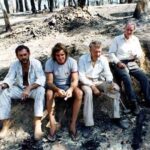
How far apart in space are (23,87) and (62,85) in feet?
2.44

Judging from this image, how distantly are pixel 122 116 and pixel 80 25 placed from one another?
22.2ft

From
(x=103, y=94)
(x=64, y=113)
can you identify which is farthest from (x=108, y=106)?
(x=64, y=113)

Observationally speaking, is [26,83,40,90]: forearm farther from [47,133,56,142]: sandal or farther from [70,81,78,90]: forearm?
[47,133,56,142]: sandal

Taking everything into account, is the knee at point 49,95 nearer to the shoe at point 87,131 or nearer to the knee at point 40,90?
the knee at point 40,90

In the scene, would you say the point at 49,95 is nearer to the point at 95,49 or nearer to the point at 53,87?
the point at 53,87

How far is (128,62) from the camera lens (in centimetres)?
777

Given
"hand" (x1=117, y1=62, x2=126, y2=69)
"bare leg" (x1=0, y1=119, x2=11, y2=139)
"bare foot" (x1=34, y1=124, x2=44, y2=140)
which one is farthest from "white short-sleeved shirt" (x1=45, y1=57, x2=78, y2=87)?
"bare leg" (x1=0, y1=119, x2=11, y2=139)

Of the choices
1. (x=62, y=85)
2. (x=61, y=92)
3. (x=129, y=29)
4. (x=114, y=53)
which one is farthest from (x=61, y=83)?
(x=129, y=29)

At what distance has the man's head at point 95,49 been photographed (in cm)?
672

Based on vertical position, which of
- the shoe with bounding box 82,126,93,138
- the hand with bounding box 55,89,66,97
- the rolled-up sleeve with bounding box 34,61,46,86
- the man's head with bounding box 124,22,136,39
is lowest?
the shoe with bounding box 82,126,93,138

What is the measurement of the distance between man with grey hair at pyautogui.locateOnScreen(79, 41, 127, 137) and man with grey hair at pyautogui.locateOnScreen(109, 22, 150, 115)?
0.42m

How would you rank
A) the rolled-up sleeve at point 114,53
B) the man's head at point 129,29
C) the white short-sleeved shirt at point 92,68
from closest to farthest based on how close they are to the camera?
1. the white short-sleeved shirt at point 92,68
2. the man's head at point 129,29
3. the rolled-up sleeve at point 114,53

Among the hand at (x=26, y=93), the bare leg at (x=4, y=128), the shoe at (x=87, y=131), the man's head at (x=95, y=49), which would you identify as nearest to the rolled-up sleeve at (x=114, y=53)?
the man's head at (x=95, y=49)

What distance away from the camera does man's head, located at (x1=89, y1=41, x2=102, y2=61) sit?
6.72m
